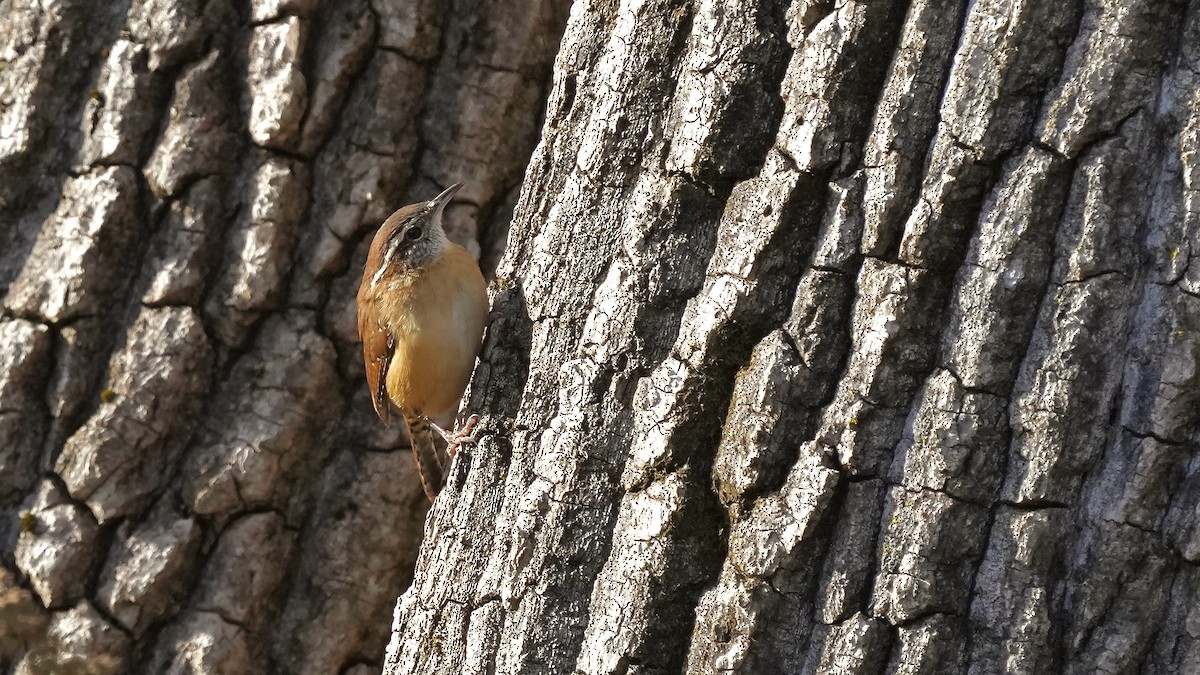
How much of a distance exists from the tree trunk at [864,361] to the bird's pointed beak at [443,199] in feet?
3.81

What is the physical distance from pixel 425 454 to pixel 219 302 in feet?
3.17

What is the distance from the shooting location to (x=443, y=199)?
13.7 ft

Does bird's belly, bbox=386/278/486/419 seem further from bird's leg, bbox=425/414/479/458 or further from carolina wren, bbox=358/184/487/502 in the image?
bird's leg, bbox=425/414/479/458

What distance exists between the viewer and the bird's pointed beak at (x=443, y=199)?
4.17 m

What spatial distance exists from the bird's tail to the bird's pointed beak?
31.4 inches

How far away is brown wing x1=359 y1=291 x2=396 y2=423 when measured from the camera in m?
4.18

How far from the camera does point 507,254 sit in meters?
3.47

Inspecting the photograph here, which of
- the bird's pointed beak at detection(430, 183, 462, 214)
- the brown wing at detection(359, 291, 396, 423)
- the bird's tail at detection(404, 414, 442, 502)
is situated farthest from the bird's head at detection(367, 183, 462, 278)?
the bird's tail at detection(404, 414, 442, 502)

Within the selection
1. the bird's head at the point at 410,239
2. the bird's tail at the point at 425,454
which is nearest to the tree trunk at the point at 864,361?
the bird's tail at the point at 425,454

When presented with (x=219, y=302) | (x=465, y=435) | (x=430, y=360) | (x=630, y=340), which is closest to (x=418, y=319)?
(x=430, y=360)

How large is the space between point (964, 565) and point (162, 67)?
339cm

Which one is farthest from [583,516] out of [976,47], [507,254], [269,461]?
[269,461]

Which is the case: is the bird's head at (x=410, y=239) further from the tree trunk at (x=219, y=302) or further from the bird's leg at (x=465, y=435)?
the bird's leg at (x=465, y=435)

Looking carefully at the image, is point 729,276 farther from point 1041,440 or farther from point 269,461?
point 269,461
